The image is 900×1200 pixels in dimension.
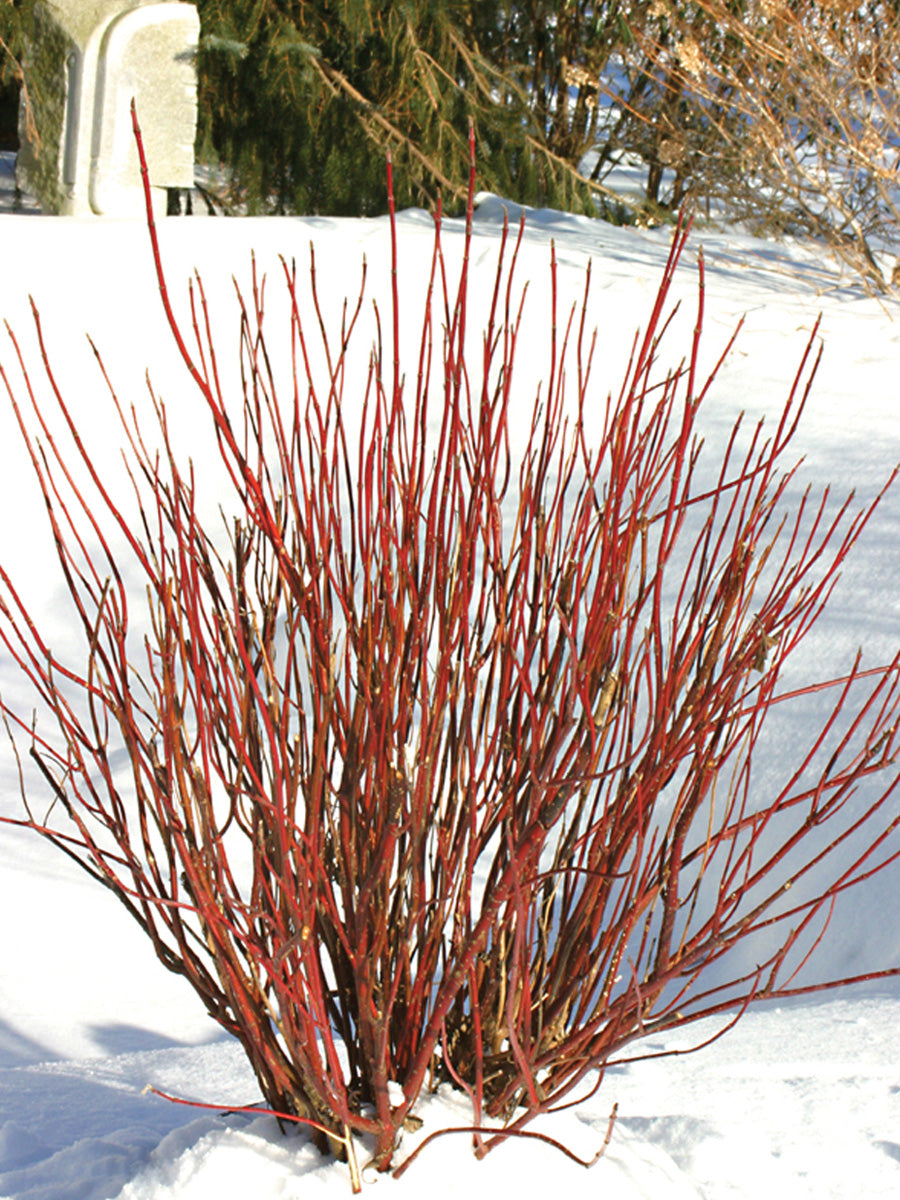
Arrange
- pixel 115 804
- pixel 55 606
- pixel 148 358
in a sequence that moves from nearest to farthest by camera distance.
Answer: pixel 115 804 → pixel 55 606 → pixel 148 358

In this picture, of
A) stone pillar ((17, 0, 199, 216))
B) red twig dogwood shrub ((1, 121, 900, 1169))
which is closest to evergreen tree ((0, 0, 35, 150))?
stone pillar ((17, 0, 199, 216))

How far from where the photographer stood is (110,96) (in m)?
5.48

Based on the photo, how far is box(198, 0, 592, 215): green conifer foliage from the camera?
19.9ft

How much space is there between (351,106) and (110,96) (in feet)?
4.60

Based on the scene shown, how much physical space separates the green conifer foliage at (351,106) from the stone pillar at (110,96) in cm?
55

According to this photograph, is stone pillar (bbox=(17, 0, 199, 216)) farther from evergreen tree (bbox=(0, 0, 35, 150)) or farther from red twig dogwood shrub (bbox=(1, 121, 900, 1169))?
red twig dogwood shrub (bbox=(1, 121, 900, 1169))

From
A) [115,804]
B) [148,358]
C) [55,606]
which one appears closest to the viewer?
[115,804]

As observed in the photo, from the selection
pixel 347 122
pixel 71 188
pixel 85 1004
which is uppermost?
pixel 347 122

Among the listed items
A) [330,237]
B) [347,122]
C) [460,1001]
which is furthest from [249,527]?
[347,122]

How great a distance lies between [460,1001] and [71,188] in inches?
210

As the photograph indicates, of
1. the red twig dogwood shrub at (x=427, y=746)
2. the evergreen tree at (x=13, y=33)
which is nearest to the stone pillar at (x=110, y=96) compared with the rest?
the evergreen tree at (x=13, y=33)

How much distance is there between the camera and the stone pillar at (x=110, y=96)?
5406 millimetres

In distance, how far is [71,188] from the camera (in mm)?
5637

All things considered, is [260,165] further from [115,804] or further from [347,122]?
[115,804]
